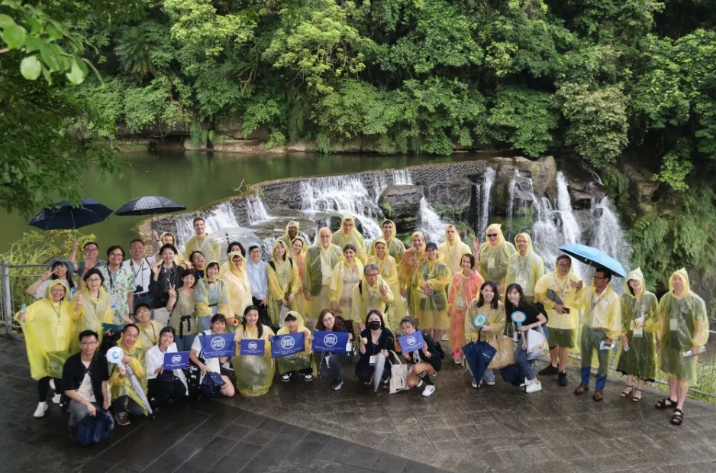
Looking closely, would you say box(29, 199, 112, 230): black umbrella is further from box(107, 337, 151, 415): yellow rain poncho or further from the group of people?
box(107, 337, 151, 415): yellow rain poncho

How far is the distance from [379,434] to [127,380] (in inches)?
92.1

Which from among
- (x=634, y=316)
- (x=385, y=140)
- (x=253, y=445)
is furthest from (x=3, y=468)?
(x=385, y=140)

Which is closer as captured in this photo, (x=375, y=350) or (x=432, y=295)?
(x=375, y=350)

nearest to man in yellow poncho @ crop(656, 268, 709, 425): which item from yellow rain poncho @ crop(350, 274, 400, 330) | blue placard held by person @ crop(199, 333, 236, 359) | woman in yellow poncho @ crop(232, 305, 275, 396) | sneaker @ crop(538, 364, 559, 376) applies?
sneaker @ crop(538, 364, 559, 376)

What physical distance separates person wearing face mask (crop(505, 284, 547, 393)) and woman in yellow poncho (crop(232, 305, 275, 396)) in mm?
2503

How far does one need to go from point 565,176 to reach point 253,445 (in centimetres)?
1564

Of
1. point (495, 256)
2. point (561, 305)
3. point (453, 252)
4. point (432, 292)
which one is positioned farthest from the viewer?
point (453, 252)

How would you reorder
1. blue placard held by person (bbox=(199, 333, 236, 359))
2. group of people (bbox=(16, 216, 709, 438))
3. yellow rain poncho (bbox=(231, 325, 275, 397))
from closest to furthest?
group of people (bbox=(16, 216, 709, 438)) → blue placard held by person (bbox=(199, 333, 236, 359)) → yellow rain poncho (bbox=(231, 325, 275, 397))

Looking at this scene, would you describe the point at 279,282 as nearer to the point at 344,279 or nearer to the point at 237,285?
the point at 237,285

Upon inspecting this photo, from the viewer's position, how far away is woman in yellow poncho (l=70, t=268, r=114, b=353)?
5391 mm

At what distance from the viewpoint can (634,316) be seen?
570cm

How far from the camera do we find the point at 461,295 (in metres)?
6.51

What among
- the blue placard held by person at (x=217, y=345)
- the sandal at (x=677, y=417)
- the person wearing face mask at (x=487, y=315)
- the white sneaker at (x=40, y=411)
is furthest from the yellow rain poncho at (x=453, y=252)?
the white sneaker at (x=40, y=411)

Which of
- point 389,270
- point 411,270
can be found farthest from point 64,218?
point 411,270
